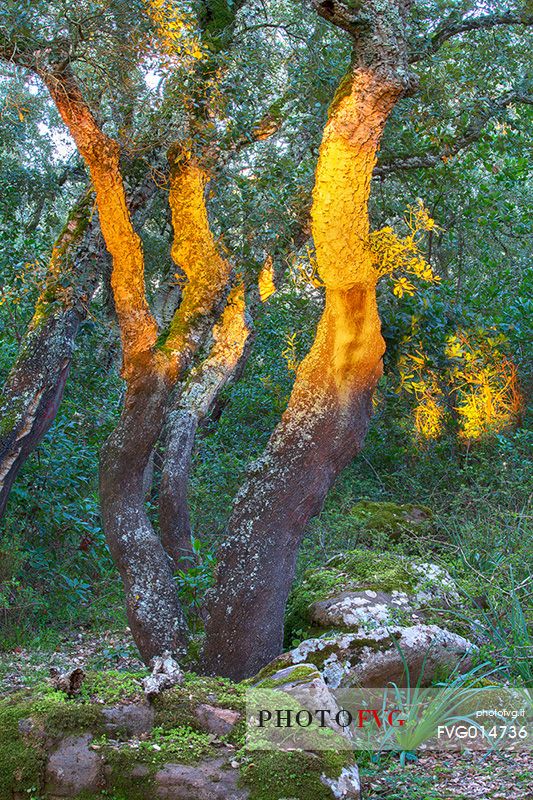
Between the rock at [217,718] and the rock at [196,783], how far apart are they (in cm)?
27

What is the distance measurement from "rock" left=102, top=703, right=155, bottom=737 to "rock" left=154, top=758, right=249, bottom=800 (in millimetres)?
275

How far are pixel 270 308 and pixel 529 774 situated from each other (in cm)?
1145

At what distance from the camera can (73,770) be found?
2920 millimetres

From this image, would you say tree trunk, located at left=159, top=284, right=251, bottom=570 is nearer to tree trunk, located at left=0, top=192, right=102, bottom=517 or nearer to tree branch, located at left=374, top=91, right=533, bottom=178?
tree trunk, located at left=0, top=192, right=102, bottom=517

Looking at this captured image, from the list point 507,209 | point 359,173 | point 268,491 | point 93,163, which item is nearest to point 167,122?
point 93,163

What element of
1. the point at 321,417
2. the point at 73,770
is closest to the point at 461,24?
the point at 321,417

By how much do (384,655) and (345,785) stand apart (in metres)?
1.63

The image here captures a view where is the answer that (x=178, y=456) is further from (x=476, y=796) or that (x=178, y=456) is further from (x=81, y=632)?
(x=476, y=796)

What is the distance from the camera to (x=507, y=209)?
11.5 m

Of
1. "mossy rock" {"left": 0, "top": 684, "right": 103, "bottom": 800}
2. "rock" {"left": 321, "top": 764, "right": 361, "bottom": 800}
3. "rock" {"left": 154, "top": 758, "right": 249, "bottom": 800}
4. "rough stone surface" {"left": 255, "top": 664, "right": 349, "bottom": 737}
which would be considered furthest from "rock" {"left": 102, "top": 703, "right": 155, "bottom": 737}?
"rock" {"left": 321, "top": 764, "right": 361, "bottom": 800}

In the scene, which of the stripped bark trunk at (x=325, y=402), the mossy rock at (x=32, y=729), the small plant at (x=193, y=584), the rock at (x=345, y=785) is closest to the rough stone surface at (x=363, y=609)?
the stripped bark trunk at (x=325, y=402)

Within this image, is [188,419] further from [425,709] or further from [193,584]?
[425,709]

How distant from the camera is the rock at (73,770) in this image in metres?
2.88

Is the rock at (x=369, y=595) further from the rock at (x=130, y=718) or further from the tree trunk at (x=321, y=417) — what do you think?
the rock at (x=130, y=718)
